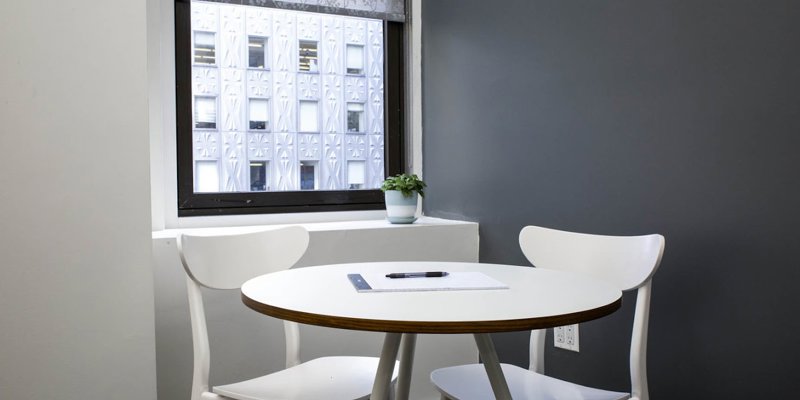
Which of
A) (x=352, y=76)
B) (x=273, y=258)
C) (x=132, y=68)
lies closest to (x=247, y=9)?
(x=352, y=76)

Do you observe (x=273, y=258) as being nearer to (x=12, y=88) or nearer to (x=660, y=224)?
(x=12, y=88)

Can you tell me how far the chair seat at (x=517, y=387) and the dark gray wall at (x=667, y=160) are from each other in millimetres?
418

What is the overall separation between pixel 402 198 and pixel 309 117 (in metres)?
0.64

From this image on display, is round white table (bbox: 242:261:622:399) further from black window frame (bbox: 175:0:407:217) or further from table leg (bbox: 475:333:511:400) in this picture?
black window frame (bbox: 175:0:407:217)

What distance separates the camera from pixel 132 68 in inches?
80.4

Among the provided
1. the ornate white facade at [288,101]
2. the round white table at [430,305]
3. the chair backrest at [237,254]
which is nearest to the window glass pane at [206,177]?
the ornate white facade at [288,101]

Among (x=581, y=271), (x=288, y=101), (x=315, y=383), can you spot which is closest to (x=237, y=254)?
(x=315, y=383)

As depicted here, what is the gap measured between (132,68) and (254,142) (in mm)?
1176

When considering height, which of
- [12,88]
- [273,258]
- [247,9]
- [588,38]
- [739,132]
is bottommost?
[273,258]

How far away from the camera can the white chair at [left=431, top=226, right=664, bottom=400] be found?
69.5 inches

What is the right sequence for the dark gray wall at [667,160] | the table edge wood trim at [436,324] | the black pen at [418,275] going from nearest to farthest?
the table edge wood trim at [436,324], the black pen at [418,275], the dark gray wall at [667,160]

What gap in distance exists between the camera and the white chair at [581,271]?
5.79ft

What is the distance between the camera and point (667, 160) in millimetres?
2129

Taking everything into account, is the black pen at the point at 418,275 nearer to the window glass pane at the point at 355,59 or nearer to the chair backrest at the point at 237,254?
the chair backrest at the point at 237,254
